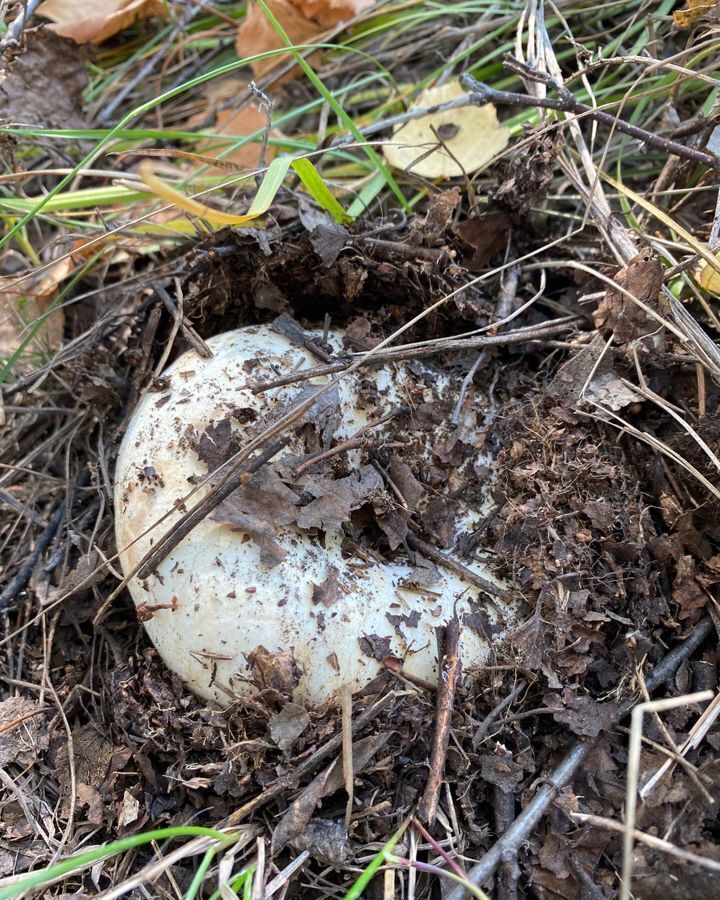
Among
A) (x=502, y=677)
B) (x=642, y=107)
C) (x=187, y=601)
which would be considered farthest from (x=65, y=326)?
(x=642, y=107)

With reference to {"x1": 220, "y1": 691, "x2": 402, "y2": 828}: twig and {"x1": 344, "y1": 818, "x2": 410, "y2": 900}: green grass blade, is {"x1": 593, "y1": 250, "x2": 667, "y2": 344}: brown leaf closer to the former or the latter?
{"x1": 220, "y1": 691, "x2": 402, "y2": 828}: twig

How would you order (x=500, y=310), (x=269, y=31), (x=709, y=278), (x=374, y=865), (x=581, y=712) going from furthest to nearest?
(x=269, y=31) → (x=500, y=310) → (x=709, y=278) → (x=581, y=712) → (x=374, y=865)

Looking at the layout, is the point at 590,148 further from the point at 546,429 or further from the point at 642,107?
the point at 546,429

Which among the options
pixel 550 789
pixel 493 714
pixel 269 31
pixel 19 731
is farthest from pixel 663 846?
pixel 269 31

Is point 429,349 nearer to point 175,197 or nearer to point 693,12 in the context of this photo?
point 175,197

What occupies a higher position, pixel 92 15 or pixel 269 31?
pixel 92 15

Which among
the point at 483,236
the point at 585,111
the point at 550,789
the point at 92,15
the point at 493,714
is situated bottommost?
the point at 550,789

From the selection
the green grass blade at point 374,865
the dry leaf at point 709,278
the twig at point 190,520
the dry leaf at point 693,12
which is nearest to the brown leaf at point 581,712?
the green grass blade at point 374,865

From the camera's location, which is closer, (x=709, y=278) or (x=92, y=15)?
(x=709, y=278)
